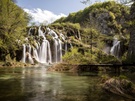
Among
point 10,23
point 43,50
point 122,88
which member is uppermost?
point 10,23

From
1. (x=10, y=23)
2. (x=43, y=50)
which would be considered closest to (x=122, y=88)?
(x=10, y=23)

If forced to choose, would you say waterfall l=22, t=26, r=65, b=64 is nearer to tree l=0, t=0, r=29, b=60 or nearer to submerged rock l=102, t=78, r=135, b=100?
tree l=0, t=0, r=29, b=60

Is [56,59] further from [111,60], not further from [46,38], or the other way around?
[111,60]

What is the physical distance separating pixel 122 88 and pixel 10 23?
3694cm

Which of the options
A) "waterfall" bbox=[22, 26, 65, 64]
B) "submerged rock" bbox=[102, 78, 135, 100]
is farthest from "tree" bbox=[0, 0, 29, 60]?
"submerged rock" bbox=[102, 78, 135, 100]

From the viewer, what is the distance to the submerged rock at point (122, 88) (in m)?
12.1

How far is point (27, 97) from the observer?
11406 millimetres

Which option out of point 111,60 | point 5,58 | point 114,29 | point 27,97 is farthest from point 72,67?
point 114,29

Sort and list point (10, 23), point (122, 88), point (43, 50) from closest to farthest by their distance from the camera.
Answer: point (122, 88), point (10, 23), point (43, 50)

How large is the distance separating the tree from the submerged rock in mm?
34634

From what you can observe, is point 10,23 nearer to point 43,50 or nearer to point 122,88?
point 43,50

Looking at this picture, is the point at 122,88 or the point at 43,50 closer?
the point at 122,88

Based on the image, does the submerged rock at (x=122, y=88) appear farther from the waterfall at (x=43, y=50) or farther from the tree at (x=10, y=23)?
the waterfall at (x=43, y=50)

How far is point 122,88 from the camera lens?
41.5ft
